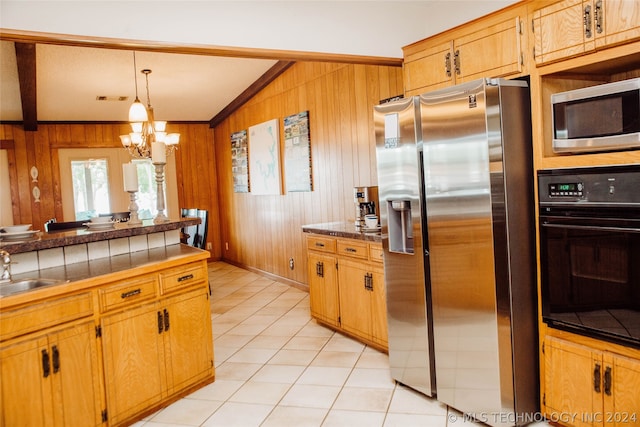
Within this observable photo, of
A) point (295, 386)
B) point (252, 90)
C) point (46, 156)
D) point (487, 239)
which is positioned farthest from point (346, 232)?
point (46, 156)

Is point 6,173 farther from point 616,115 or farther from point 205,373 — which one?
point 616,115

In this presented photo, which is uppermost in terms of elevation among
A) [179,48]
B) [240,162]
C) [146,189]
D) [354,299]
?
[179,48]

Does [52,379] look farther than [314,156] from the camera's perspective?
No

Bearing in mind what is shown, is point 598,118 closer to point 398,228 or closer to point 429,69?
point 429,69

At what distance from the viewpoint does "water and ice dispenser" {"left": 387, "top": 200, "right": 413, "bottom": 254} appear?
2807 millimetres

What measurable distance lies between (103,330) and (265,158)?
4000mm

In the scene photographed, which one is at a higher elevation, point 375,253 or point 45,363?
point 375,253

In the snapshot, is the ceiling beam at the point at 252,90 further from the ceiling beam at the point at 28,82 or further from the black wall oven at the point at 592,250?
the black wall oven at the point at 592,250

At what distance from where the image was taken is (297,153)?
5.50 m

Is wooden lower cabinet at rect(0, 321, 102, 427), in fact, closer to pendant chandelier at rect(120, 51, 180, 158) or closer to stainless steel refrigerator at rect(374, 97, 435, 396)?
stainless steel refrigerator at rect(374, 97, 435, 396)

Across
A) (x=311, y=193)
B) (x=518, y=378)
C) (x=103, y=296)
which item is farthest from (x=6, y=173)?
(x=518, y=378)

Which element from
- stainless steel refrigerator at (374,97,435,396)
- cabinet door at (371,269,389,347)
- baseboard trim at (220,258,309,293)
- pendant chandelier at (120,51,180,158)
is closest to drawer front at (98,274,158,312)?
stainless steel refrigerator at (374,97,435,396)

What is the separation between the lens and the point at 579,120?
213 cm

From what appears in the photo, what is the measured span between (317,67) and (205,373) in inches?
134
